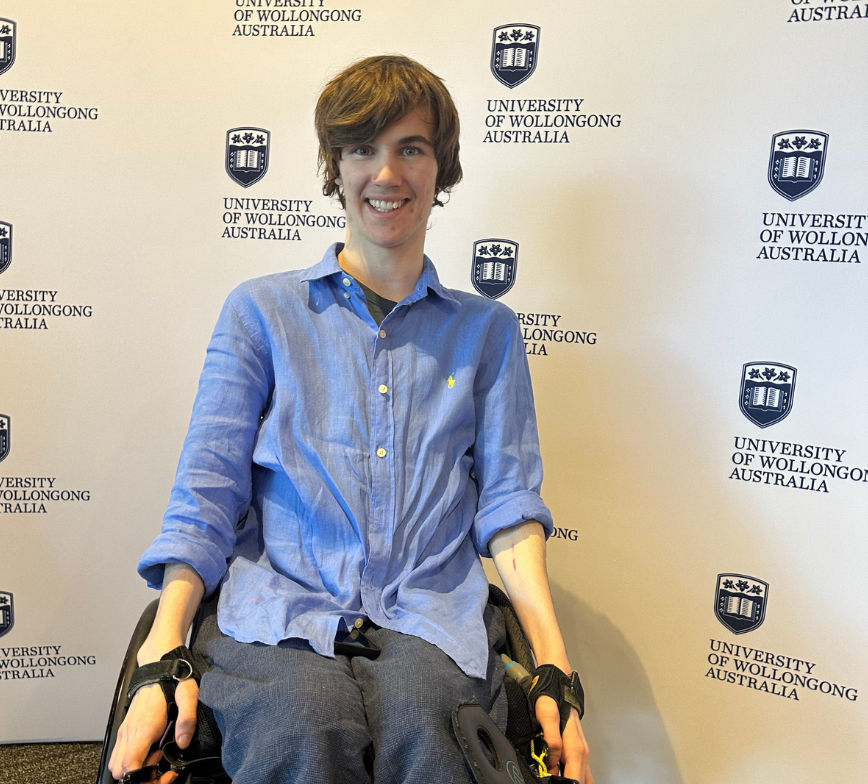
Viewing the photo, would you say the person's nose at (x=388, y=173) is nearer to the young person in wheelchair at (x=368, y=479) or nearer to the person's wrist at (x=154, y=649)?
the young person in wheelchair at (x=368, y=479)

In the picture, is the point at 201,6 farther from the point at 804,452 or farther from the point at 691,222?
the point at 804,452

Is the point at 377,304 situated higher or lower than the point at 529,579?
higher

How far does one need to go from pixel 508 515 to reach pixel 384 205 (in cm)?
55

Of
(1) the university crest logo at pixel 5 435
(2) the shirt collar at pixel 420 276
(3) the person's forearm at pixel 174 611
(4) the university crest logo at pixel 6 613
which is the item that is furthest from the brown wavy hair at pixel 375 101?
(4) the university crest logo at pixel 6 613

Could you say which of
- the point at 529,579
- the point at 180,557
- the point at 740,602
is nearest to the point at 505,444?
the point at 529,579

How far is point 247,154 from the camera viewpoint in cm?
188

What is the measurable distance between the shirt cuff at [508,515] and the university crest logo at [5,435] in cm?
126

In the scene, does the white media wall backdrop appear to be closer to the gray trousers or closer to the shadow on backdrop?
the shadow on backdrop

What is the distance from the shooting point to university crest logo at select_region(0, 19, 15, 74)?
179 cm

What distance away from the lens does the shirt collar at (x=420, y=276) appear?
4.29 ft

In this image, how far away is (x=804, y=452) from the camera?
1.71m

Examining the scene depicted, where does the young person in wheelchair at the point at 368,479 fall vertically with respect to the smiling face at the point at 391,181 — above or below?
below

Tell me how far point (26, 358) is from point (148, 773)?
1258mm

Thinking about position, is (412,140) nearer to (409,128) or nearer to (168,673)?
(409,128)
